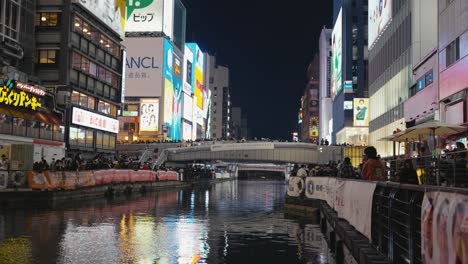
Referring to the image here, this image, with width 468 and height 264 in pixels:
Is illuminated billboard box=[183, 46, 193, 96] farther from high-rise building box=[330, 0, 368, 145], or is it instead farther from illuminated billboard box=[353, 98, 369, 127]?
illuminated billboard box=[353, 98, 369, 127]

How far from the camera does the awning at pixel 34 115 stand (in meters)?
44.1

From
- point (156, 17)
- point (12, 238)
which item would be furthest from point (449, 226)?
point (156, 17)

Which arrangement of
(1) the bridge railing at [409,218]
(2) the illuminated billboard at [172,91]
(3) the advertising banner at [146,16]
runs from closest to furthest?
(1) the bridge railing at [409,218], (2) the illuminated billboard at [172,91], (3) the advertising banner at [146,16]

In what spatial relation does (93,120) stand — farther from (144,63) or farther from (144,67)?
(144,63)

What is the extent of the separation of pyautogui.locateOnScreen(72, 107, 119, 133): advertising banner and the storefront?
9045 millimetres

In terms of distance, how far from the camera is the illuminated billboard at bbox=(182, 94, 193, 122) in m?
146

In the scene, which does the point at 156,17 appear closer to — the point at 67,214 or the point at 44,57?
the point at 44,57

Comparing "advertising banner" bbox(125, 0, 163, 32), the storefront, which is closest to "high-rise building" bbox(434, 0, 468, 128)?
the storefront

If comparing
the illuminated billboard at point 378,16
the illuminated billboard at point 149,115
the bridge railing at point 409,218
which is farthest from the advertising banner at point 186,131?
the bridge railing at point 409,218

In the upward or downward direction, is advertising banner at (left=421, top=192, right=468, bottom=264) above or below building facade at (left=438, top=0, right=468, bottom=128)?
below

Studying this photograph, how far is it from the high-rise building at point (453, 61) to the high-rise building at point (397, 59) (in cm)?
401

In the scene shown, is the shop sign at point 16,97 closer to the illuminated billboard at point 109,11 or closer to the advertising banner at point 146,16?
the illuminated billboard at point 109,11

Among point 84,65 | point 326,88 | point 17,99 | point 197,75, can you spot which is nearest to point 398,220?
point 17,99

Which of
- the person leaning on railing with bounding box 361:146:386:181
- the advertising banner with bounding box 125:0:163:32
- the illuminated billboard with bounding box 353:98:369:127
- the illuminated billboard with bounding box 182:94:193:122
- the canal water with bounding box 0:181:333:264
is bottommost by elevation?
the canal water with bounding box 0:181:333:264
